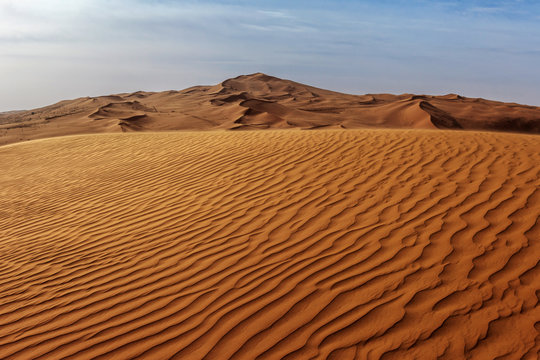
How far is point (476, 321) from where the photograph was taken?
9.74ft

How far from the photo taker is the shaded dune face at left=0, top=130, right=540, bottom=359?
3.02 metres

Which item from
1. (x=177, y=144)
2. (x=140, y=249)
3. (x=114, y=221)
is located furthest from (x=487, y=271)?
(x=177, y=144)

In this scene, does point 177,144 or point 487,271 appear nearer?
point 487,271

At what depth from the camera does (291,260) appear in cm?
410

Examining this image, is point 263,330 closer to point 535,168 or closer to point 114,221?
point 114,221

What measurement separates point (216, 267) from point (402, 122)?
27767 millimetres

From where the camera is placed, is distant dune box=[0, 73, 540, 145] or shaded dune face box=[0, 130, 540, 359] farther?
distant dune box=[0, 73, 540, 145]

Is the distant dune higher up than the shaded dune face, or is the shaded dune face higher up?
the distant dune

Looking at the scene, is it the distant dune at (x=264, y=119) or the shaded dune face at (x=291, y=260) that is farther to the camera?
the distant dune at (x=264, y=119)

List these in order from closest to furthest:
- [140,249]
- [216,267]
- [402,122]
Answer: [216,267] → [140,249] → [402,122]

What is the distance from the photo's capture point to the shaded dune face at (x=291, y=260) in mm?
3020

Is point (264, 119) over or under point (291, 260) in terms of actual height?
over

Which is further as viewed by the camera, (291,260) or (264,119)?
→ (264,119)

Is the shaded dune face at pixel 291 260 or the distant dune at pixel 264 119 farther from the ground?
the distant dune at pixel 264 119
